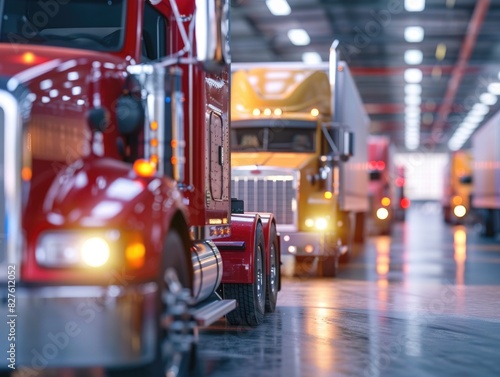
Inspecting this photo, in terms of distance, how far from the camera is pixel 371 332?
10844 mm

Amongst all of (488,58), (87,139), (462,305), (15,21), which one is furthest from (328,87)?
(488,58)

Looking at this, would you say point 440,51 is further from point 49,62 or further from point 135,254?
point 135,254

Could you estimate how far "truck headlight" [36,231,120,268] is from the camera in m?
6.26

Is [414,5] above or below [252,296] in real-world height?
above

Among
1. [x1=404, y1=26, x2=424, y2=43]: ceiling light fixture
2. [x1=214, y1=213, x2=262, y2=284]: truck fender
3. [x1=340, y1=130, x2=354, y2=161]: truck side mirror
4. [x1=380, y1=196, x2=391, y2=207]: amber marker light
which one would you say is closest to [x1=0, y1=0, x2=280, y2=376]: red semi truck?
[x1=214, y1=213, x2=262, y2=284]: truck fender

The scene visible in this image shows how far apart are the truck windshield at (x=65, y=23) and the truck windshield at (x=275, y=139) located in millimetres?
10415

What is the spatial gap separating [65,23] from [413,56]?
3849 centimetres

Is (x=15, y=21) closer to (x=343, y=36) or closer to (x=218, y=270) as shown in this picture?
(x=218, y=270)

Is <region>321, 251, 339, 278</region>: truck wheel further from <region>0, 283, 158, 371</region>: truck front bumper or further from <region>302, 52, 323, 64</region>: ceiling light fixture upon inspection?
<region>302, 52, 323, 64</region>: ceiling light fixture

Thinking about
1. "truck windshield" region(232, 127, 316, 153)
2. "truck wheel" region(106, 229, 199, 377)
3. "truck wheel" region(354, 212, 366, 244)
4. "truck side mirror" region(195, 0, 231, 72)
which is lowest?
"truck wheel" region(106, 229, 199, 377)

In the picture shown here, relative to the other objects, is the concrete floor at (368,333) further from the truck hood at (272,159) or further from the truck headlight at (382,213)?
the truck headlight at (382,213)

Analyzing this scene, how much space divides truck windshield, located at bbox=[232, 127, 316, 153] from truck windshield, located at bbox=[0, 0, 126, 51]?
34.2 feet

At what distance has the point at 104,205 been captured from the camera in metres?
6.42

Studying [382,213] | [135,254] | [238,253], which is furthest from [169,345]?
[382,213]
